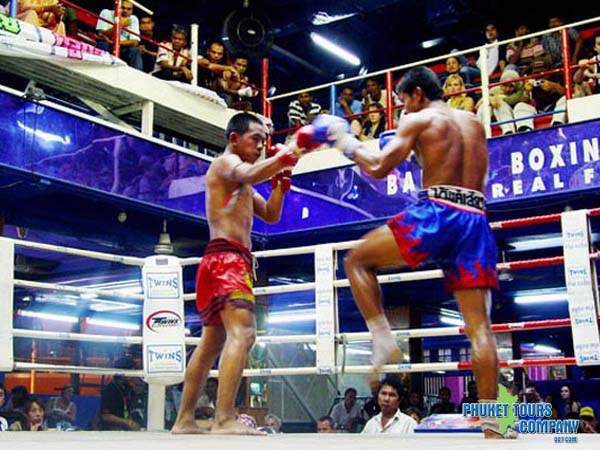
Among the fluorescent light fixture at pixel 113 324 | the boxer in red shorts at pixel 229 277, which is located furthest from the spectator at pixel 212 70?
the boxer in red shorts at pixel 229 277

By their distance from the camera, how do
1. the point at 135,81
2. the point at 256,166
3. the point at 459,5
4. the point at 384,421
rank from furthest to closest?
1. the point at 459,5
2. the point at 135,81
3. the point at 384,421
4. the point at 256,166

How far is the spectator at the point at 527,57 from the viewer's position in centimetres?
930

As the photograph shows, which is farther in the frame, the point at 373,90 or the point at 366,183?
the point at 373,90

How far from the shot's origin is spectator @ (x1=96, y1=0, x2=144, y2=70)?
9.10 metres

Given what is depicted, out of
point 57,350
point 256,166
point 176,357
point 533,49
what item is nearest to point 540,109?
point 533,49

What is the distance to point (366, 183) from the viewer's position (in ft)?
26.9

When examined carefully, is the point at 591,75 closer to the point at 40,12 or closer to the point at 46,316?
the point at 40,12

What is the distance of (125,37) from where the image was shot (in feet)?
31.0

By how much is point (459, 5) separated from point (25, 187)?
868cm

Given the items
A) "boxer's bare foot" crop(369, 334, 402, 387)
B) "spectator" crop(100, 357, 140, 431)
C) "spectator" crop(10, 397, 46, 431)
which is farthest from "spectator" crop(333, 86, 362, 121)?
"boxer's bare foot" crop(369, 334, 402, 387)

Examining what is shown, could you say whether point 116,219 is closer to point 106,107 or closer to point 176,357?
point 106,107

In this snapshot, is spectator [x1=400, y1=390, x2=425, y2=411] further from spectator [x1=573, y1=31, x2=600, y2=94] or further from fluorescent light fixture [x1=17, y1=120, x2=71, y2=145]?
fluorescent light fixture [x1=17, y1=120, x2=71, y2=145]

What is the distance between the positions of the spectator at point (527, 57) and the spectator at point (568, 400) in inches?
147

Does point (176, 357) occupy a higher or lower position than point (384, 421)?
higher
